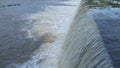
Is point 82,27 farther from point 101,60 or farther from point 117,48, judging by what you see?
point 101,60

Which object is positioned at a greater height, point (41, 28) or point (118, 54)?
point (118, 54)

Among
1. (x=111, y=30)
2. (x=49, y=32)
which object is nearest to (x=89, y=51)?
(x=111, y=30)

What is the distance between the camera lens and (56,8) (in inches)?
534

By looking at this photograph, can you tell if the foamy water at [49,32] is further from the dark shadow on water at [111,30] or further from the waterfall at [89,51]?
the dark shadow on water at [111,30]

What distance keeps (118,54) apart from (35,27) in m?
5.77

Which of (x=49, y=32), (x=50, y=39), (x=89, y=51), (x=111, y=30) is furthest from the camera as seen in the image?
(x=49, y=32)

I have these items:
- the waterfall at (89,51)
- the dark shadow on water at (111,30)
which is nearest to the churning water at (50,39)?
the waterfall at (89,51)

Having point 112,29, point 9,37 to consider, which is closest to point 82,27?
point 112,29

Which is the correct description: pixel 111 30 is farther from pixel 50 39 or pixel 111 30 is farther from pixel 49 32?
pixel 49 32

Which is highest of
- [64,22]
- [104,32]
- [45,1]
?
[104,32]

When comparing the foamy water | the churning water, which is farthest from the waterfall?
the foamy water

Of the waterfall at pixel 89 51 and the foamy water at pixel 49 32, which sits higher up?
the waterfall at pixel 89 51

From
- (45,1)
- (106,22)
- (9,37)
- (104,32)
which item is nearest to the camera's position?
(104,32)

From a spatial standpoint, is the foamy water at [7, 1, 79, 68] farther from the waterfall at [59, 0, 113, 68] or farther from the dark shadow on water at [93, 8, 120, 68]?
the dark shadow on water at [93, 8, 120, 68]
